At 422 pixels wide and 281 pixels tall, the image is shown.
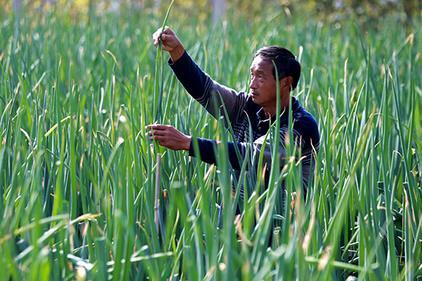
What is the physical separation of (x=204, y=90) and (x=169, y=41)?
0.15 metres

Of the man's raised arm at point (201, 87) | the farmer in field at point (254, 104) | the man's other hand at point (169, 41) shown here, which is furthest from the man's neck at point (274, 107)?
the man's other hand at point (169, 41)

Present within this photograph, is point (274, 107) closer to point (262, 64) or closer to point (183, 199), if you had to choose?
point (262, 64)

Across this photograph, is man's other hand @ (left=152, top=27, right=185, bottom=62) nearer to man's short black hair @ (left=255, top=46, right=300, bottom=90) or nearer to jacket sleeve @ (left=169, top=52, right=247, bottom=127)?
jacket sleeve @ (left=169, top=52, right=247, bottom=127)

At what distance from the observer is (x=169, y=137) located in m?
1.68

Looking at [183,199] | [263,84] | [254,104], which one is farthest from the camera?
[254,104]

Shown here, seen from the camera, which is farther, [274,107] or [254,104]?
[254,104]

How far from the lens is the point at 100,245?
115 centimetres

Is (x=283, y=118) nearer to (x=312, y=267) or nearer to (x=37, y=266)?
(x=312, y=267)

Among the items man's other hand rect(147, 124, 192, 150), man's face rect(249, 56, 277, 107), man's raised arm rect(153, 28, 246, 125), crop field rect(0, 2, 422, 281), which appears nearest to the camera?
crop field rect(0, 2, 422, 281)

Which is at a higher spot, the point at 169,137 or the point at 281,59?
the point at 281,59

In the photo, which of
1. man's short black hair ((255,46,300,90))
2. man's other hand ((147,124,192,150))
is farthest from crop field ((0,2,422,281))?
man's short black hair ((255,46,300,90))

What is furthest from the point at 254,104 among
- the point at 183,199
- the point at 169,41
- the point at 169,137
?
the point at 183,199

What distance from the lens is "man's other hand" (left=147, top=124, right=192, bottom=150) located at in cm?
168

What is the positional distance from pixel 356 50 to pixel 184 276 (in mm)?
2726
